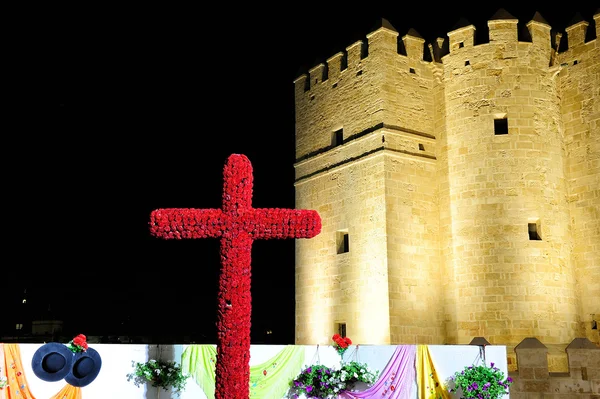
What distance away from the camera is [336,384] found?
9.54 m

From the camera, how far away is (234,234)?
6.07 metres

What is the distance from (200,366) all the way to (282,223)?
4384 millimetres

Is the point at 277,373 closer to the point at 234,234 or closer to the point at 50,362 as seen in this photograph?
the point at 50,362

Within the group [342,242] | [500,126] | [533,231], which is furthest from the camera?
[342,242]

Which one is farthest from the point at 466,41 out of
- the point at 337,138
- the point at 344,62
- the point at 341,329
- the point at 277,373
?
the point at 277,373

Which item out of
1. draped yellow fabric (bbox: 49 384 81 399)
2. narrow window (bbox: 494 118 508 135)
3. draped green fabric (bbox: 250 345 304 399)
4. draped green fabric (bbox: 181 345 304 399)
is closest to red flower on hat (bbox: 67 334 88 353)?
draped yellow fabric (bbox: 49 384 81 399)

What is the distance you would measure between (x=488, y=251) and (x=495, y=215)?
2.63ft

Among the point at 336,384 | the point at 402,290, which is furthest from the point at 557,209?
the point at 336,384

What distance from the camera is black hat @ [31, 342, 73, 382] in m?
8.80

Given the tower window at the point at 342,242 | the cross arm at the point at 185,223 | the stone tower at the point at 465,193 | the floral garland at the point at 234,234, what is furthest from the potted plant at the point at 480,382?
the tower window at the point at 342,242

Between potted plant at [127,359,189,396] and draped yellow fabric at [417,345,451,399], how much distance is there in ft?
11.4

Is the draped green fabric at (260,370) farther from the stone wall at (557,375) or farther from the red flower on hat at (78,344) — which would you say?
the stone wall at (557,375)

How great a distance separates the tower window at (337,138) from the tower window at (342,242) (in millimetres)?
2275

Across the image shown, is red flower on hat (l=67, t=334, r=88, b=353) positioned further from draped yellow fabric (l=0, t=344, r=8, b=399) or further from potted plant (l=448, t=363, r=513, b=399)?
potted plant (l=448, t=363, r=513, b=399)
